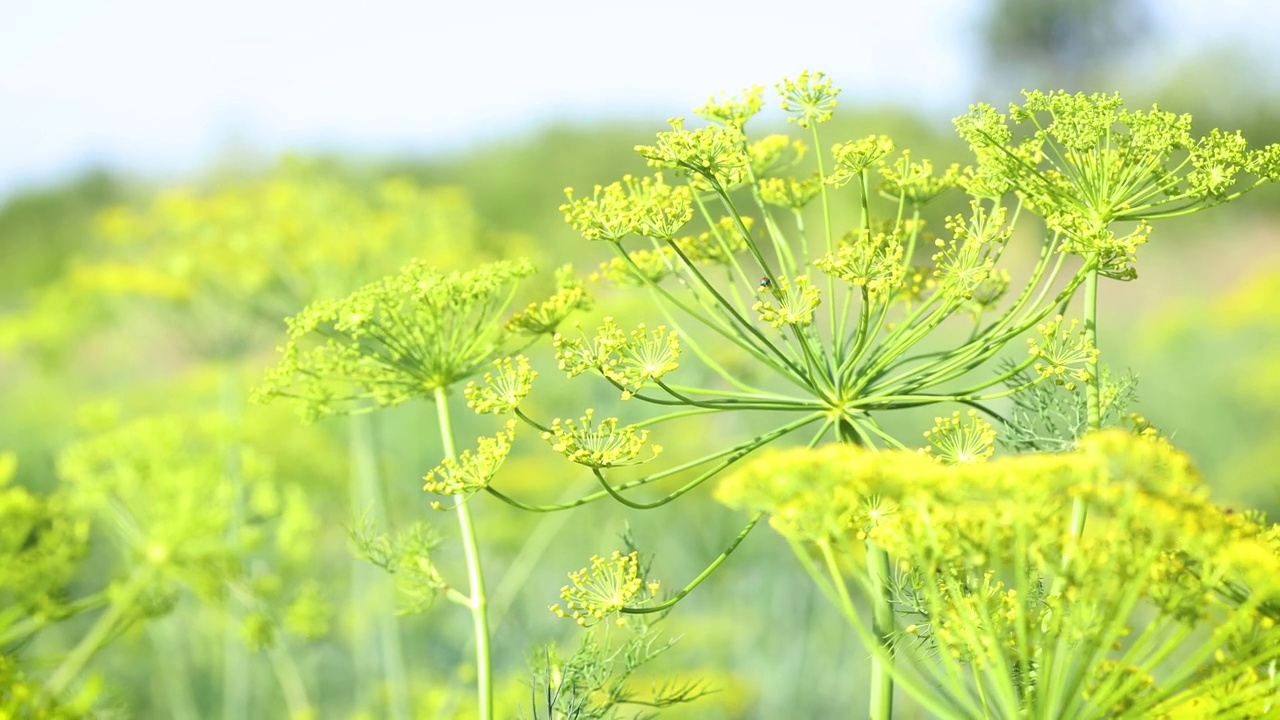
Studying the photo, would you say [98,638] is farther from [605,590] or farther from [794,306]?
[794,306]

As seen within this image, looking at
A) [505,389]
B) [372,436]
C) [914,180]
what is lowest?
[505,389]

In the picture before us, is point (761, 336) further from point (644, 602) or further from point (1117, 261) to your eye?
point (1117, 261)

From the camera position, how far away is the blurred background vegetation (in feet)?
16.9

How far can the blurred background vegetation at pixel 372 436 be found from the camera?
5156mm

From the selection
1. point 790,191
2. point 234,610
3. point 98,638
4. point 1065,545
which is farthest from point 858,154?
point 234,610

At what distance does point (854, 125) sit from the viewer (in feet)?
77.8

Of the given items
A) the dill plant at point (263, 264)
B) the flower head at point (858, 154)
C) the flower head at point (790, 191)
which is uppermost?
the dill plant at point (263, 264)

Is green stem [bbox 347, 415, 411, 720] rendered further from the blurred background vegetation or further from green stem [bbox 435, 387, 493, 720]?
green stem [bbox 435, 387, 493, 720]

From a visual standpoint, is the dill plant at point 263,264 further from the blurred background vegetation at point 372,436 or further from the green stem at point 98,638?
the green stem at point 98,638

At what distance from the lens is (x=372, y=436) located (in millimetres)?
4957

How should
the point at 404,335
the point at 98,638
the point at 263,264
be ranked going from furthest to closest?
1. the point at 263,264
2. the point at 98,638
3. the point at 404,335

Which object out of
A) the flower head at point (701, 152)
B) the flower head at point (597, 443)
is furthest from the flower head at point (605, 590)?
the flower head at point (701, 152)

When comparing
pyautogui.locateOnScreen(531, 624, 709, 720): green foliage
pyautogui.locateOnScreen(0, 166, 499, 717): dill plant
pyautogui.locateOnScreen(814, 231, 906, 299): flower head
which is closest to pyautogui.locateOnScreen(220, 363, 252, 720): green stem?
pyautogui.locateOnScreen(0, 166, 499, 717): dill plant

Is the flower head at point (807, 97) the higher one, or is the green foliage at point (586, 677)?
the flower head at point (807, 97)
